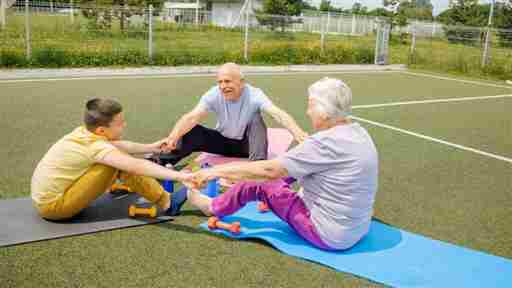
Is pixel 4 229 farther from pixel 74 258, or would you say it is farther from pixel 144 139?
pixel 144 139

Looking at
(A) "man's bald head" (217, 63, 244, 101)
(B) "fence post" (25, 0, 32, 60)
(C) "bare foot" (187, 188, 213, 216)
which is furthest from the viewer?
(B) "fence post" (25, 0, 32, 60)

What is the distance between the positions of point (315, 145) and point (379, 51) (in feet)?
58.2

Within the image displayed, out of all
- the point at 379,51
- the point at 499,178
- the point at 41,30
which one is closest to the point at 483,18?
the point at 379,51

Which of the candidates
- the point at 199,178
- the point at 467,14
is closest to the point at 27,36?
the point at 199,178

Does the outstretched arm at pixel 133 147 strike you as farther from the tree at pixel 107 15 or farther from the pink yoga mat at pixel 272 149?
the tree at pixel 107 15

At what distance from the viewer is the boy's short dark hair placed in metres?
3.55

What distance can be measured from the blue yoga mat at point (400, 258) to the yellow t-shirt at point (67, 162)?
3.30 ft

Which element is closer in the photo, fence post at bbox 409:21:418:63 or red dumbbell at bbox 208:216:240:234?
red dumbbell at bbox 208:216:240:234

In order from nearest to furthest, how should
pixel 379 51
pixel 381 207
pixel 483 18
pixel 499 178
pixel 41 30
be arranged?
1. pixel 381 207
2. pixel 499 178
3. pixel 41 30
4. pixel 379 51
5. pixel 483 18

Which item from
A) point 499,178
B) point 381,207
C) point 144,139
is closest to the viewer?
point 381,207

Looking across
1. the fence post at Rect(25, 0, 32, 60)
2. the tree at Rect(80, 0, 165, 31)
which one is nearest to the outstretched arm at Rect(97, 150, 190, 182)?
the fence post at Rect(25, 0, 32, 60)

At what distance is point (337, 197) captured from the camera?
3330 millimetres

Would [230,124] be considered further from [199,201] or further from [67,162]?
[67,162]

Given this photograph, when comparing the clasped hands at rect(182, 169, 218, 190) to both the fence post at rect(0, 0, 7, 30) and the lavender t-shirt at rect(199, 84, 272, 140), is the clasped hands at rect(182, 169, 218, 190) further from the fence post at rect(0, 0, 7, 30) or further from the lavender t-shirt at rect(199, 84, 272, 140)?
the fence post at rect(0, 0, 7, 30)
